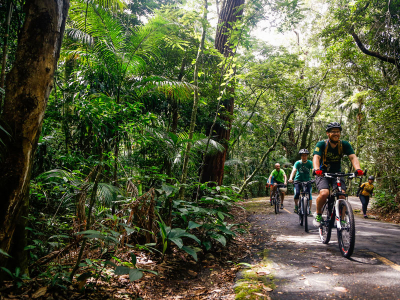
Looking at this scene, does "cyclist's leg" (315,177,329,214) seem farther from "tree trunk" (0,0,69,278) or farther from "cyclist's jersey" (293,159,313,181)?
"tree trunk" (0,0,69,278)

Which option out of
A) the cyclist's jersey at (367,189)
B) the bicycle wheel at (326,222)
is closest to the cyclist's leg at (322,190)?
the bicycle wheel at (326,222)

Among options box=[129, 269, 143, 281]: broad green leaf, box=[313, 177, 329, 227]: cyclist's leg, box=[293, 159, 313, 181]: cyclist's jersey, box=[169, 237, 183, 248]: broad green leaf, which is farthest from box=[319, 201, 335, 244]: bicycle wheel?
box=[129, 269, 143, 281]: broad green leaf

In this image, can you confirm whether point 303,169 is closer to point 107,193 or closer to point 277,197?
point 277,197

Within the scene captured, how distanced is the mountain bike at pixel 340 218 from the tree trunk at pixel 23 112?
427 cm

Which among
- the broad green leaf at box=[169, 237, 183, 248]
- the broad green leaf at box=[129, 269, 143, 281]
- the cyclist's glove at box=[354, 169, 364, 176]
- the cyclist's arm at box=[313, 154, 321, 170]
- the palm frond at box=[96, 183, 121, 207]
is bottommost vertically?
the broad green leaf at box=[129, 269, 143, 281]

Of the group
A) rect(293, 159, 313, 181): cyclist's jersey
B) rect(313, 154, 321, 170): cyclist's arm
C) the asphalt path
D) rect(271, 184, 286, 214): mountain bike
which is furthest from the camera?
rect(271, 184, 286, 214): mountain bike

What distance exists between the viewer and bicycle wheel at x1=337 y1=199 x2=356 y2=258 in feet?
12.2

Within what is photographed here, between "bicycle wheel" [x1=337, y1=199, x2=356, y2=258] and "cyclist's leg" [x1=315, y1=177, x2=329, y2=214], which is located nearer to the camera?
"bicycle wheel" [x1=337, y1=199, x2=356, y2=258]

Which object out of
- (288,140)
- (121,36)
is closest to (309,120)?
(288,140)

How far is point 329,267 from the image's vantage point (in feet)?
11.4

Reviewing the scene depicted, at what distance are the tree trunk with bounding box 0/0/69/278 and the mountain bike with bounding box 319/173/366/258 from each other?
14.0 ft

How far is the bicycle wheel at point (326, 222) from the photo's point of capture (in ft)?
15.1

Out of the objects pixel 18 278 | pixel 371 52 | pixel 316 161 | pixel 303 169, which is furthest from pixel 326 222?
Result: pixel 371 52

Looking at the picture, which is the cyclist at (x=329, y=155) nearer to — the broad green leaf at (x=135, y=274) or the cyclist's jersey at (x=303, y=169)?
the cyclist's jersey at (x=303, y=169)
